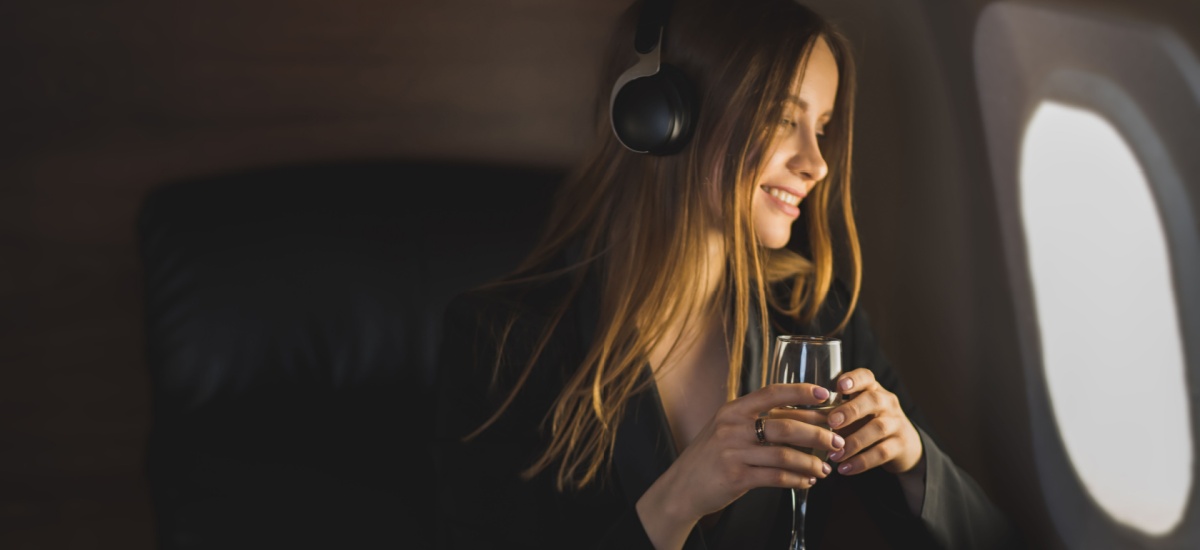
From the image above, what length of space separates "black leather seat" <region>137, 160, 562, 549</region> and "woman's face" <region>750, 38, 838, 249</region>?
Result: 0.34m

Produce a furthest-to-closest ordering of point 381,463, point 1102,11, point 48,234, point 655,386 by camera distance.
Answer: point 48,234, point 381,463, point 655,386, point 1102,11

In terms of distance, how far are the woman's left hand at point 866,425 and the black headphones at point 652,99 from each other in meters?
0.32

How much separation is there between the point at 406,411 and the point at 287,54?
1.72 ft

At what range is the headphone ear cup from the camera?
99 cm

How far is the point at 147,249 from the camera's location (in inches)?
45.9

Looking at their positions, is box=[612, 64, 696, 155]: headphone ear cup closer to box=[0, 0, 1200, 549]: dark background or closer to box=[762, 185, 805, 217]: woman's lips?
box=[762, 185, 805, 217]: woman's lips

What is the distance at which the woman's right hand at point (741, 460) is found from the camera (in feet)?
2.54

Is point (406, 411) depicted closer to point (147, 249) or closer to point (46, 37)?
A: point (147, 249)

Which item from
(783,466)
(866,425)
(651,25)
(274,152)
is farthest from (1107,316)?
(274,152)

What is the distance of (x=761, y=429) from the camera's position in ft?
2.64

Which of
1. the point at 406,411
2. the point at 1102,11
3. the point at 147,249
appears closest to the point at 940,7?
→ the point at 1102,11

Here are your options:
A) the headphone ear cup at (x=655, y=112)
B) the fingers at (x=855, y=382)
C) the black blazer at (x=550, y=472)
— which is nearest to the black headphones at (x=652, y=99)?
the headphone ear cup at (x=655, y=112)

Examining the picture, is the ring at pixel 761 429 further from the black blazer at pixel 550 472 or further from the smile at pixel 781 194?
the smile at pixel 781 194

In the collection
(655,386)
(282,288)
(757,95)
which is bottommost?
(655,386)
